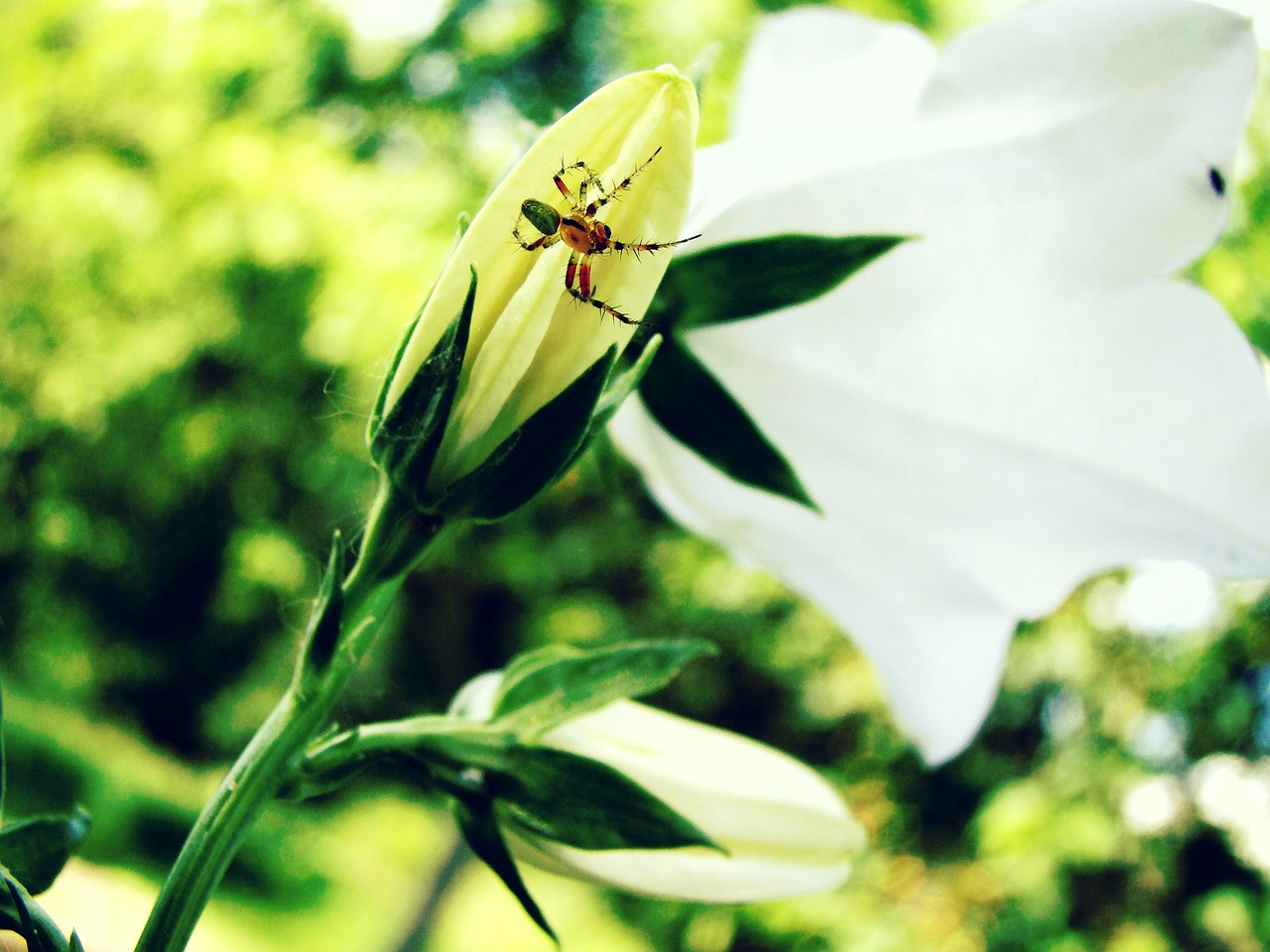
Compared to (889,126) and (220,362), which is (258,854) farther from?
(889,126)

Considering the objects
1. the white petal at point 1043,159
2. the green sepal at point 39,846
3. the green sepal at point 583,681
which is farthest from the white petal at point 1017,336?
the green sepal at point 39,846

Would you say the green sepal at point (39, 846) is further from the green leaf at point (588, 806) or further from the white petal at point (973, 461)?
the white petal at point (973, 461)

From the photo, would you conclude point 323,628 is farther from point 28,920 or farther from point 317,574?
point 317,574

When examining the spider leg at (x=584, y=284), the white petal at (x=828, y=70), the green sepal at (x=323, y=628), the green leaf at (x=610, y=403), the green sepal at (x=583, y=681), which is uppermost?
the spider leg at (x=584, y=284)

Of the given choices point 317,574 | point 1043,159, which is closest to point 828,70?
point 1043,159

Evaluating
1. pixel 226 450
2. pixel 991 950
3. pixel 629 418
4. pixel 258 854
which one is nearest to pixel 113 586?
pixel 226 450

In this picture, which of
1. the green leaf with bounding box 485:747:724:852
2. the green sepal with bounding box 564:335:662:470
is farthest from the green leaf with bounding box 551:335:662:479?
the green leaf with bounding box 485:747:724:852

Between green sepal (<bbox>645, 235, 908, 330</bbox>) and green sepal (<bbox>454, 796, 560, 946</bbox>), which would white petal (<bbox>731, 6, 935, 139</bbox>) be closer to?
green sepal (<bbox>645, 235, 908, 330</bbox>)

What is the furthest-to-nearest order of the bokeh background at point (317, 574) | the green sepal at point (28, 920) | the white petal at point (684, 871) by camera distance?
the bokeh background at point (317, 574) < the white petal at point (684, 871) < the green sepal at point (28, 920)
